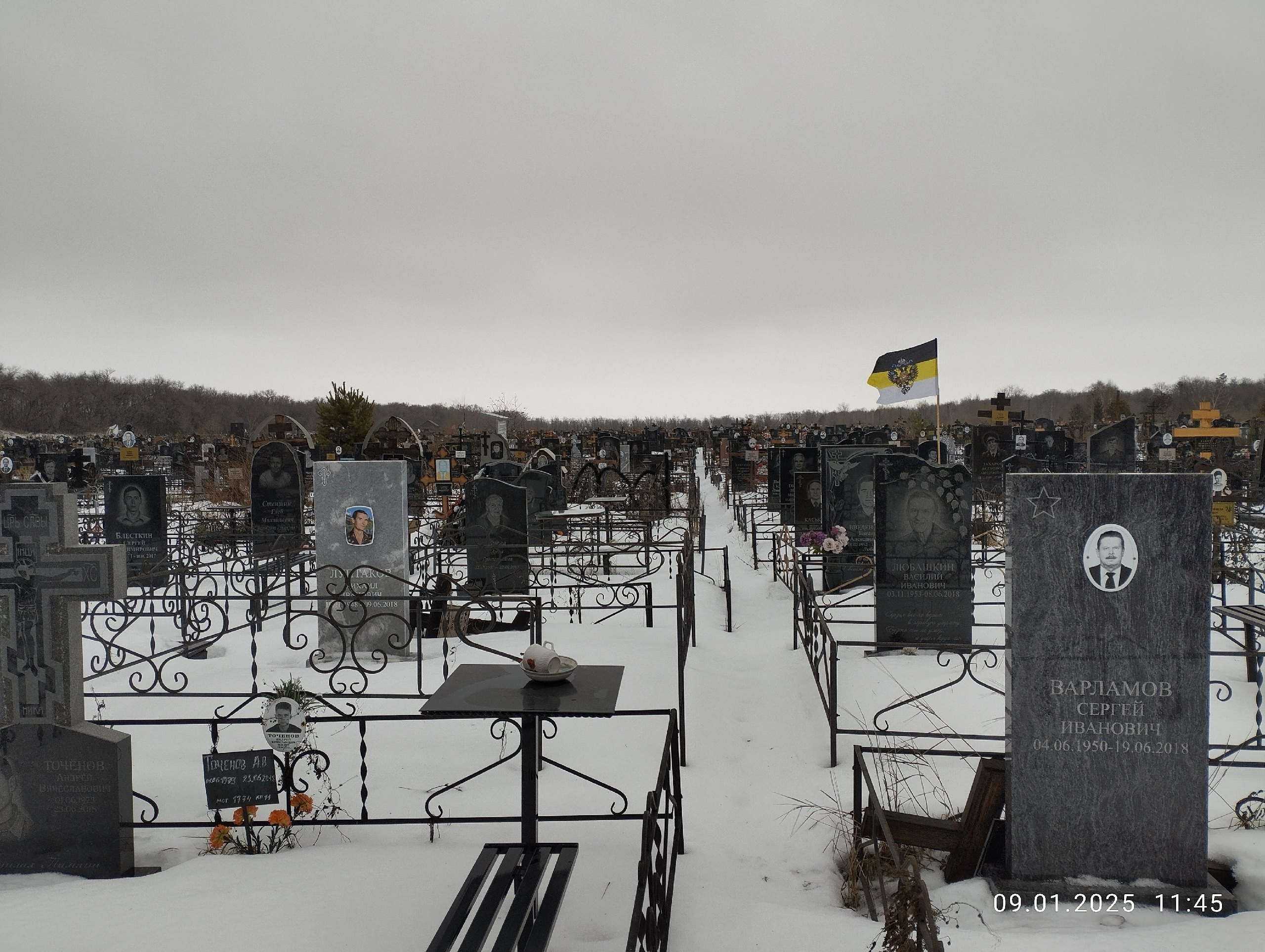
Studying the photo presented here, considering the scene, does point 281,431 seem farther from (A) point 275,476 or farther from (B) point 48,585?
(B) point 48,585

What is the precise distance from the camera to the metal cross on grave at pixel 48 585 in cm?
468

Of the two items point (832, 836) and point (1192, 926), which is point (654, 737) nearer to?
point (832, 836)

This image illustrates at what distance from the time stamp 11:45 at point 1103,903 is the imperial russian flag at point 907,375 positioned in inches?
342

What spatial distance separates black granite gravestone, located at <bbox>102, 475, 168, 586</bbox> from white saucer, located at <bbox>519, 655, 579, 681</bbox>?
11.5 meters

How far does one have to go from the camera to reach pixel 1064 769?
4352 millimetres

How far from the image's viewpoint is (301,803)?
481 centimetres

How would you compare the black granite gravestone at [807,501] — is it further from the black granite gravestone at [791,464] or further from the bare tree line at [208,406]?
the bare tree line at [208,406]

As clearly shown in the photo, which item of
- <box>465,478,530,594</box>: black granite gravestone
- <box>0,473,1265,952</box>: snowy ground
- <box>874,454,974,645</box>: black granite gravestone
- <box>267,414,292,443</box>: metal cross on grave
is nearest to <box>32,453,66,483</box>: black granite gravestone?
<box>267,414,292,443</box>: metal cross on grave

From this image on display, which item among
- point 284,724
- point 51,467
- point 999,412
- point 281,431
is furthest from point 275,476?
point 999,412

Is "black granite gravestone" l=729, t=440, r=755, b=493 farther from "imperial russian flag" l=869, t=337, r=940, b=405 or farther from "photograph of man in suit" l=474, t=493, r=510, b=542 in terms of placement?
"photograph of man in suit" l=474, t=493, r=510, b=542

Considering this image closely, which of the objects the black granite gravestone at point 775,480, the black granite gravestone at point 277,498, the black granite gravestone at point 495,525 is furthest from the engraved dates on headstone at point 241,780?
the black granite gravestone at point 775,480

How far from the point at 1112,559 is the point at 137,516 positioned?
14110mm

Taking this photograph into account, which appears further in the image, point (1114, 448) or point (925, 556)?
point (1114, 448)

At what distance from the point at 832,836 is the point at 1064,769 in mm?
1497
